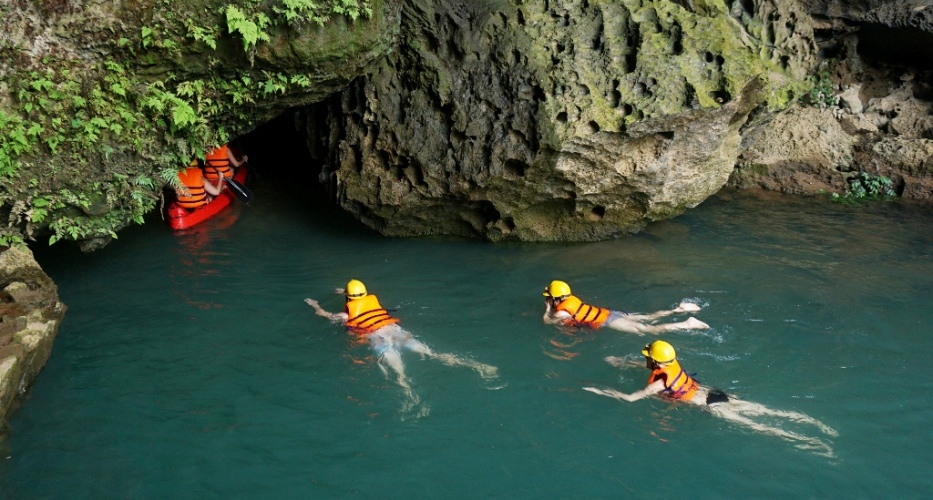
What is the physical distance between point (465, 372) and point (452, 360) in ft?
0.99

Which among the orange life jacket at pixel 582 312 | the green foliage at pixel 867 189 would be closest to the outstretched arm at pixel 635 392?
the orange life jacket at pixel 582 312

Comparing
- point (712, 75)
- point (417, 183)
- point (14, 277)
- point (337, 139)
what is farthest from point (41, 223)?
point (712, 75)

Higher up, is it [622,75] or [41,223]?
[622,75]

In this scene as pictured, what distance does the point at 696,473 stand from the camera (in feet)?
18.4

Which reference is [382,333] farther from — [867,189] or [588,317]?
[867,189]

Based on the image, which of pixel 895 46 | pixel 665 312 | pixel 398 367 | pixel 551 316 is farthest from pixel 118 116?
pixel 895 46

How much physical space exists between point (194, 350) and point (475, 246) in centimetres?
456

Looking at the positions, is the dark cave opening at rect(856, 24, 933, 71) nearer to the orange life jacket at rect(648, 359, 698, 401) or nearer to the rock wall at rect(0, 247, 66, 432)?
the orange life jacket at rect(648, 359, 698, 401)

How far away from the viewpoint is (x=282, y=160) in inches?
568

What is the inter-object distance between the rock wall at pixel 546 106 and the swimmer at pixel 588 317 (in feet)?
7.37

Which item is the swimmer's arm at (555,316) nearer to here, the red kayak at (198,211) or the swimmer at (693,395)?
the swimmer at (693,395)

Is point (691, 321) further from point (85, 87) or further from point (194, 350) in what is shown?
point (85, 87)

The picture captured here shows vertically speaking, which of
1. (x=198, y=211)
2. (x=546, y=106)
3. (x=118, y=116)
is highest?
(x=118, y=116)

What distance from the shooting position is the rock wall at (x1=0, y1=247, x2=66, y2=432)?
20.2ft
